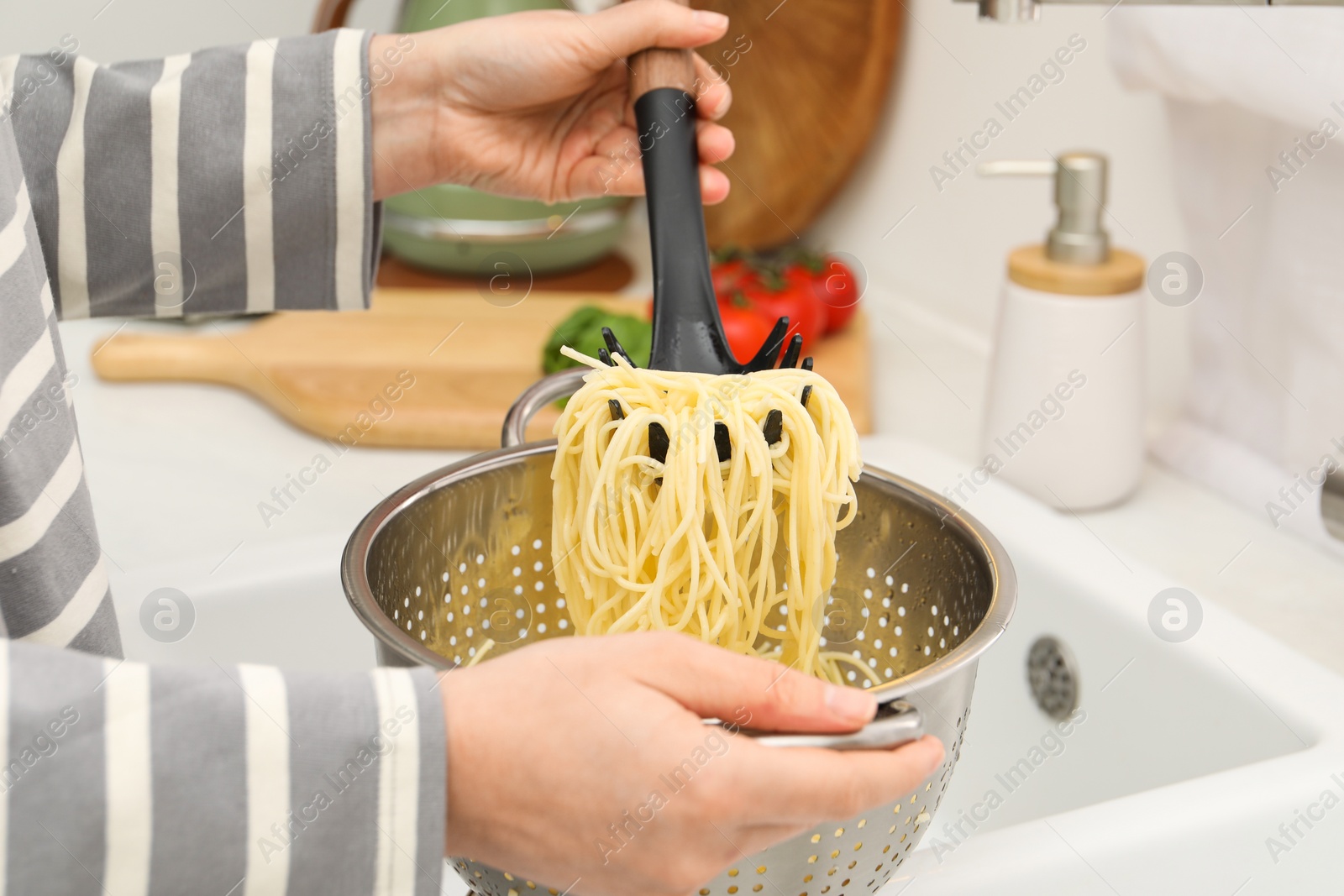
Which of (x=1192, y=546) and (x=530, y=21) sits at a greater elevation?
(x=530, y=21)

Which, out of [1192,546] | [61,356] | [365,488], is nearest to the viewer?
[61,356]

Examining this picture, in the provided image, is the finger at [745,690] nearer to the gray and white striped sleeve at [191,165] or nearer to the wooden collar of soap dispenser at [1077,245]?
the gray and white striped sleeve at [191,165]

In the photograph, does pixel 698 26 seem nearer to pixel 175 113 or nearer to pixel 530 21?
pixel 530 21

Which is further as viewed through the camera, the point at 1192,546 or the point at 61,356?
the point at 1192,546

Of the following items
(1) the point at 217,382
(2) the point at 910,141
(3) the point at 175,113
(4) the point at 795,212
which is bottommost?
(1) the point at 217,382

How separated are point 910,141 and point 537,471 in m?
0.91

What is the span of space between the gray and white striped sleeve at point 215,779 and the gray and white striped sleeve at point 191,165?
1.49 ft

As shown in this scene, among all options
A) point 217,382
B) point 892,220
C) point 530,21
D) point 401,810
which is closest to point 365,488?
point 217,382

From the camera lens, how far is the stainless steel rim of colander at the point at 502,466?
1.48 feet

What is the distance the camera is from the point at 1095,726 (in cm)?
82

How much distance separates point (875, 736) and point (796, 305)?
35.3 inches

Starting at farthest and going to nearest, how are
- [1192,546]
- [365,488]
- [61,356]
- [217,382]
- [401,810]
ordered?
[217,382] < [365,488] < [1192,546] < [61,356] < [401,810]

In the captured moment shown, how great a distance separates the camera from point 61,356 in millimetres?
651

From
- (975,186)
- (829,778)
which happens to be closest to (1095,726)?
(829,778)
